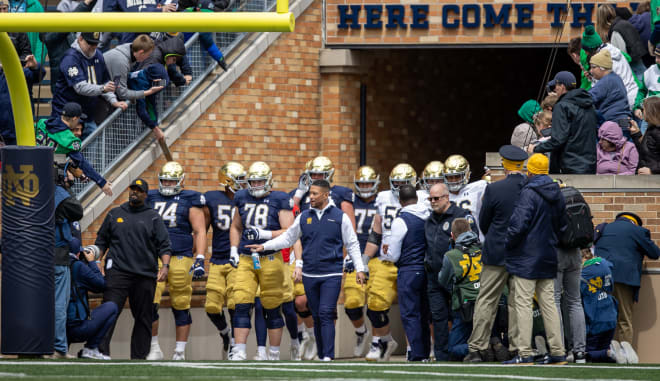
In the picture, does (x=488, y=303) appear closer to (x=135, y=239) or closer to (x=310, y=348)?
(x=310, y=348)

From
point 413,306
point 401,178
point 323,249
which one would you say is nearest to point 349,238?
point 323,249

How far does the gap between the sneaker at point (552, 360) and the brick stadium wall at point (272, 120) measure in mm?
6727

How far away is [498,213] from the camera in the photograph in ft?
37.9

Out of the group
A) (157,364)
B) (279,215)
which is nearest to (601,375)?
(157,364)

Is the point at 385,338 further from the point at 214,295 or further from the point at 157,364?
the point at 157,364

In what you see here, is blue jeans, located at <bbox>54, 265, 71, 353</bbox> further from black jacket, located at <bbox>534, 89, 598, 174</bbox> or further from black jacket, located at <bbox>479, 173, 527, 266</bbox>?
black jacket, located at <bbox>534, 89, 598, 174</bbox>

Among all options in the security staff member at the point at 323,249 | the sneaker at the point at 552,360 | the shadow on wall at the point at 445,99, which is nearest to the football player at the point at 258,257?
the security staff member at the point at 323,249

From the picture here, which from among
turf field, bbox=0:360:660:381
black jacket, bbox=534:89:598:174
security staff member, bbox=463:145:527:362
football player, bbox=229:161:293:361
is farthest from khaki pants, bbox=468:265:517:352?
football player, bbox=229:161:293:361

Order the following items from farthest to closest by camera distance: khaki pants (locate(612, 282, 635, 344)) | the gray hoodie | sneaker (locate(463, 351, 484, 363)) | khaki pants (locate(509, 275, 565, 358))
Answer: the gray hoodie → khaki pants (locate(612, 282, 635, 344)) → sneaker (locate(463, 351, 484, 363)) → khaki pants (locate(509, 275, 565, 358))

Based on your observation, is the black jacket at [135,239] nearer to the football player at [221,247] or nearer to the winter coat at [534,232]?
the football player at [221,247]

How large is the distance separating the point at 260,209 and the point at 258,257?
675 mm

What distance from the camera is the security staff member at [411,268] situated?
43.3ft

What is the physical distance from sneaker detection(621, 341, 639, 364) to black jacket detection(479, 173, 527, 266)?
82.8 inches

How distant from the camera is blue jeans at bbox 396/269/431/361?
13.2 m
